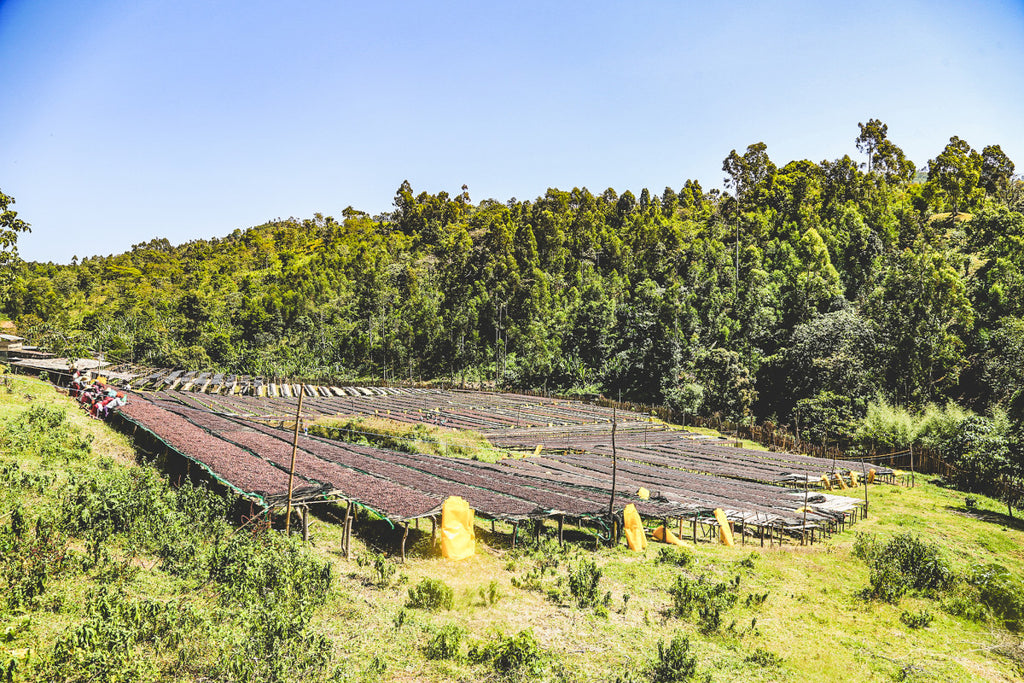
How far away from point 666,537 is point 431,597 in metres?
9.35

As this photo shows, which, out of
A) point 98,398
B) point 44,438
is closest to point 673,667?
point 44,438

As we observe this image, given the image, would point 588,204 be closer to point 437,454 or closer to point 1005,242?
point 1005,242

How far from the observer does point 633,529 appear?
55.3 ft

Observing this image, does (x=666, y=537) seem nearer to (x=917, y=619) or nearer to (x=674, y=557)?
(x=674, y=557)

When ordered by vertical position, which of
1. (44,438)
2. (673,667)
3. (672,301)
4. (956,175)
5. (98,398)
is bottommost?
(673,667)

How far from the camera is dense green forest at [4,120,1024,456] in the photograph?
4241cm

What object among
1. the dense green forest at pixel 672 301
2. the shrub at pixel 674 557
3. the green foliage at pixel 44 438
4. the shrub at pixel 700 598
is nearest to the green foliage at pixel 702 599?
the shrub at pixel 700 598

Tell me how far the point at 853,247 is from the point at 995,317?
24.8 m

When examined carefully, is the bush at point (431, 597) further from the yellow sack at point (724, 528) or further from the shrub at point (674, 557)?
the yellow sack at point (724, 528)

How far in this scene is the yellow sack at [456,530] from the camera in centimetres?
1451

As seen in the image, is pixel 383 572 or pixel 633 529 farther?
pixel 633 529

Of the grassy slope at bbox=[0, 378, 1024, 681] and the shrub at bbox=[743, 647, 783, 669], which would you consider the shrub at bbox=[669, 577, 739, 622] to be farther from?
the shrub at bbox=[743, 647, 783, 669]

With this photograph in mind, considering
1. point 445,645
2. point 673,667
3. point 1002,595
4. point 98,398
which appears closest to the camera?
point 673,667

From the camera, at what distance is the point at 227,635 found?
843 cm
